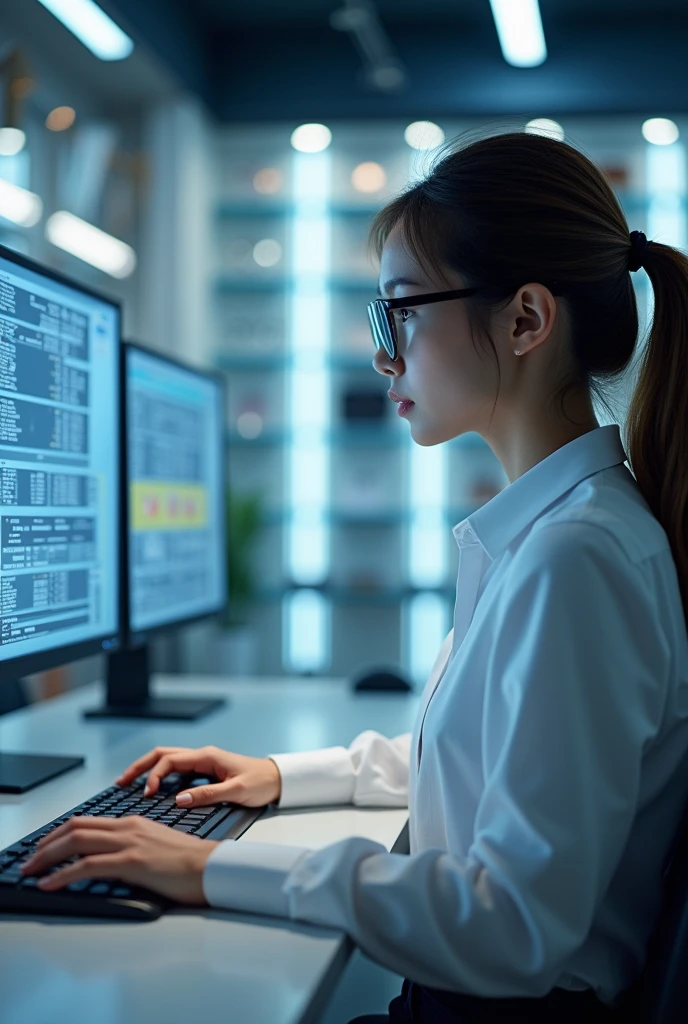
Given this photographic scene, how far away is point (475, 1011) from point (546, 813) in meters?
0.25

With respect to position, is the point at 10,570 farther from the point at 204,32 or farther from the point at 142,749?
the point at 204,32

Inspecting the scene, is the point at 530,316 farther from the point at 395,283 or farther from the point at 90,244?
the point at 90,244

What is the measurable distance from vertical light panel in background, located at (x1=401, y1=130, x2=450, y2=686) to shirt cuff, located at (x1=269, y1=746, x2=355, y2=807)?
3.48 metres

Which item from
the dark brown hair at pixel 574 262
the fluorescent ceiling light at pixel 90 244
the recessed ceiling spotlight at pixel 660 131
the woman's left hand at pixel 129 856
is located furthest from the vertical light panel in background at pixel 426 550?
the woman's left hand at pixel 129 856

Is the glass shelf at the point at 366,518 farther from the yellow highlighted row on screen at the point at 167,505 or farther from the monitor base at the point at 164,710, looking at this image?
the monitor base at the point at 164,710

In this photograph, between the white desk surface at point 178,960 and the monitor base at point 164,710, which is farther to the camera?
the monitor base at point 164,710

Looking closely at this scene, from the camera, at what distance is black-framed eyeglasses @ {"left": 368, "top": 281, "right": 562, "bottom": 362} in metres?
1.02

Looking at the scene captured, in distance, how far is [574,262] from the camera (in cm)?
99

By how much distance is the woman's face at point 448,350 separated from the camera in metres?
1.01

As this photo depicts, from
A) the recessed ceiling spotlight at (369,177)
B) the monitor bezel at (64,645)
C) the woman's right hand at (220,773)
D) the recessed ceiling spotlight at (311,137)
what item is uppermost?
the recessed ceiling spotlight at (311,137)

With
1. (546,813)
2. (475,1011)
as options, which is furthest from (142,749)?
(546,813)

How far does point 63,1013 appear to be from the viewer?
2.25 feet

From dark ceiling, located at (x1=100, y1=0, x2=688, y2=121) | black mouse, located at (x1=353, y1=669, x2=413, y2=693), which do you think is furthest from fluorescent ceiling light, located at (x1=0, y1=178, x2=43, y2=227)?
black mouse, located at (x1=353, y1=669, x2=413, y2=693)

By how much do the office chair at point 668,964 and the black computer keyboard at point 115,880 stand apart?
412 millimetres
